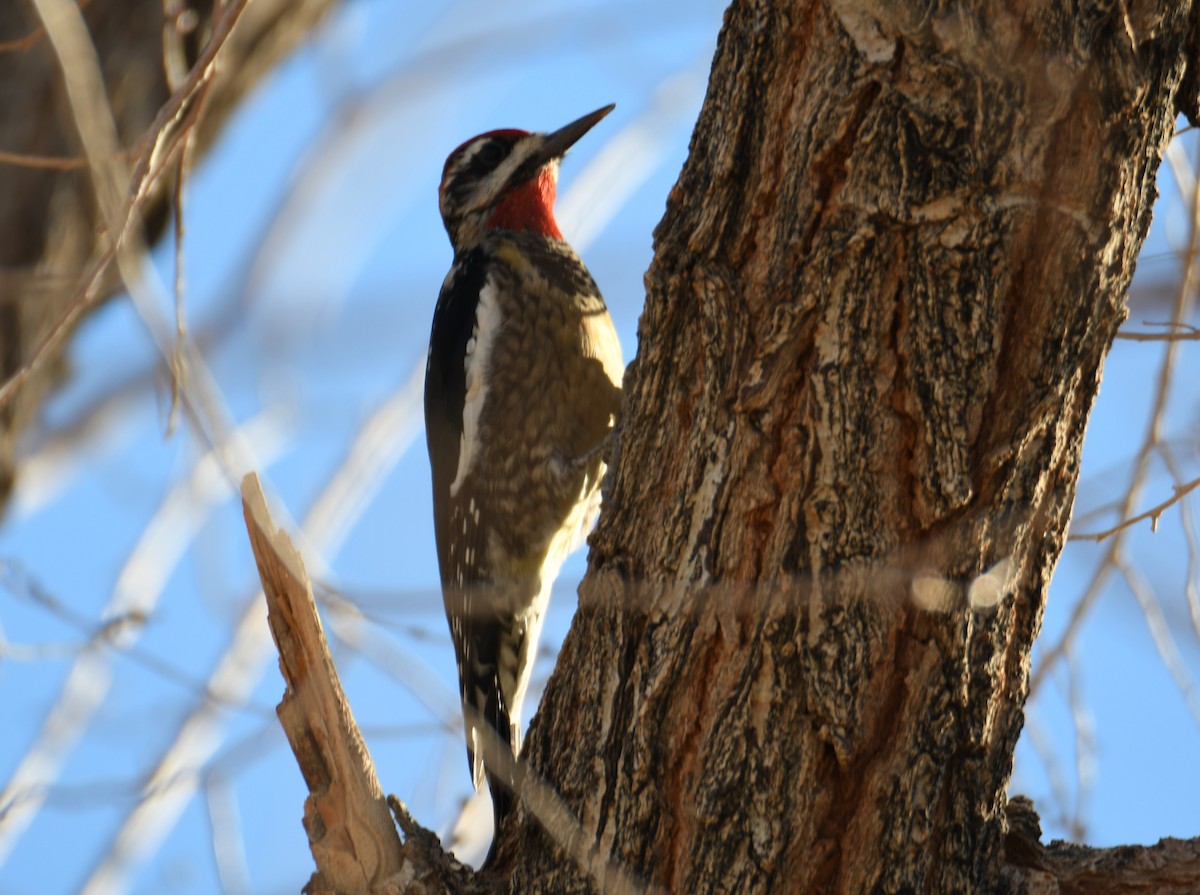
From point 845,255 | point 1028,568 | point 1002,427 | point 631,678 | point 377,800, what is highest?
point 845,255

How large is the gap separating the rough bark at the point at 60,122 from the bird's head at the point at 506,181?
779mm

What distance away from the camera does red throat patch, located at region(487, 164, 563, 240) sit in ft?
13.5

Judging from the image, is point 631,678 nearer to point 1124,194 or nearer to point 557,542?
point 1124,194

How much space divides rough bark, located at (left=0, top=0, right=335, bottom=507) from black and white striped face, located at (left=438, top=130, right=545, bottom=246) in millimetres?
752

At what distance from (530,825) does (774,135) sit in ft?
3.85

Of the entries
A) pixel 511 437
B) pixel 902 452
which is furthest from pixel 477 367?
pixel 902 452

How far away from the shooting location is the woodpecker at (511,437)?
358 centimetres

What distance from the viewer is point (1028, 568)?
2.01 metres

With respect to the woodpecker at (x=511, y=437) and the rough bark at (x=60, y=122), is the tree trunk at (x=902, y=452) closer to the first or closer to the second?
the woodpecker at (x=511, y=437)

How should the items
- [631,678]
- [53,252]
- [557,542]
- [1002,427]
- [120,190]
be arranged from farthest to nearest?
[53,252] < [557,542] < [120,190] < [631,678] < [1002,427]

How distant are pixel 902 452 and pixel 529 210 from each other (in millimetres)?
2381

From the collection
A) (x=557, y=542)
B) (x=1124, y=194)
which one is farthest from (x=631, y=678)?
(x=557, y=542)

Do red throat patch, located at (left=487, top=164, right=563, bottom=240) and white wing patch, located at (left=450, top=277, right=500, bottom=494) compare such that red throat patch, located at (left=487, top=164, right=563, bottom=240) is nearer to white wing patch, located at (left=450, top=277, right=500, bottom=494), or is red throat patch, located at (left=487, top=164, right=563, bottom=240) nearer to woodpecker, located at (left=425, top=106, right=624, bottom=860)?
woodpecker, located at (left=425, top=106, right=624, bottom=860)

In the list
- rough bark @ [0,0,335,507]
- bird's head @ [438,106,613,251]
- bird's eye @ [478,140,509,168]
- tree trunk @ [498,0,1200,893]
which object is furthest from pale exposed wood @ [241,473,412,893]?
bird's eye @ [478,140,509,168]
